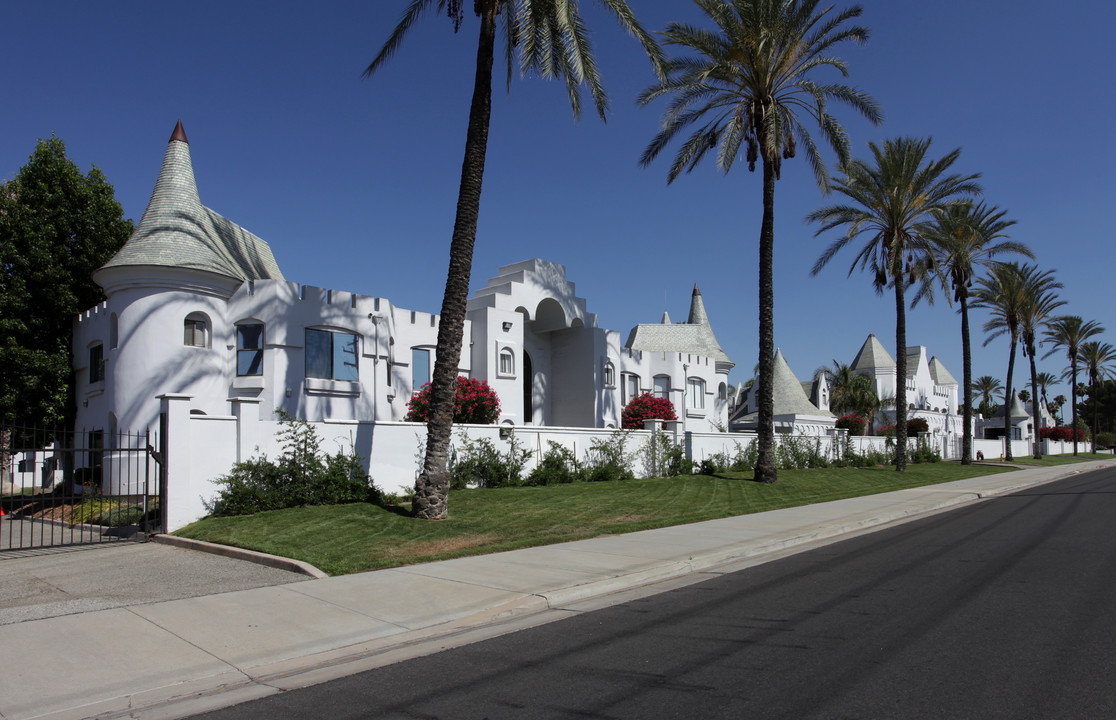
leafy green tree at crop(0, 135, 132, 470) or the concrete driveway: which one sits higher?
leafy green tree at crop(0, 135, 132, 470)

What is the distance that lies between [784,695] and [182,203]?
1025 inches

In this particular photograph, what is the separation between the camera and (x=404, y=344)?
2762 cm

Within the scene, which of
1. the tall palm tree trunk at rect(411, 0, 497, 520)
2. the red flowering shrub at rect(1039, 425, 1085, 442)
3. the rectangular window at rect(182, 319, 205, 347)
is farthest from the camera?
the red flowering shrub at rect(1039, 425, 1085, 442)

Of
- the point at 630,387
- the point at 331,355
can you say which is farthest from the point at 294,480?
the point at 630,387

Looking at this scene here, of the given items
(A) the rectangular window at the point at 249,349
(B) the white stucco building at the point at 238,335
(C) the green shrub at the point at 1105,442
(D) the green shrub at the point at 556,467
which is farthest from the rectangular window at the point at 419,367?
(C) the green shrub at the point at 1105,442

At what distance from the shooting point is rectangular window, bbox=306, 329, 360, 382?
974 inches

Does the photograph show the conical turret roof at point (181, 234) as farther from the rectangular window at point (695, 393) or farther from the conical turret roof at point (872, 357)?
the conical turret roof at point (872, 357)

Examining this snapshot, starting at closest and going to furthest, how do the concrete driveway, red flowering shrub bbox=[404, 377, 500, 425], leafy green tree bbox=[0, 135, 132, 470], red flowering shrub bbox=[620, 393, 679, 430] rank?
1. the concrete driveway
2. red flowering shrub bbox=[404, 377, 500, 425]
3. leafy green tree bbox=[0, 135, 132, 470]
4. red flowering shrub bbox=[620, 393, 679, 430]

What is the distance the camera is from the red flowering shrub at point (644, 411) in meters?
34.9

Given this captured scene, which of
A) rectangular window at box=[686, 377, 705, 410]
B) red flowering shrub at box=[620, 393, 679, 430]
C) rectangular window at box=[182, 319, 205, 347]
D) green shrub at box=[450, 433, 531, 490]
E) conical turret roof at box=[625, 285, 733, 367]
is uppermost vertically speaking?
conical turret roof at box=[625, 285, 733, 367]

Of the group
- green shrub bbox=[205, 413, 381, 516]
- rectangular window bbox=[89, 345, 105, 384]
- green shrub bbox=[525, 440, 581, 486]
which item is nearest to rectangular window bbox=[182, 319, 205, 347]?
rectangular window bbox=[89, 345, 105, 384]

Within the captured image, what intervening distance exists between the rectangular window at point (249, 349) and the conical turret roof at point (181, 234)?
1880mm

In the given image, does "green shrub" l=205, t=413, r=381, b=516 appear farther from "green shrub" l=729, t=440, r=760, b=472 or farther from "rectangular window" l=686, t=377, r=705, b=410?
"rectangular window" l=686, t=377, r=705, b=410

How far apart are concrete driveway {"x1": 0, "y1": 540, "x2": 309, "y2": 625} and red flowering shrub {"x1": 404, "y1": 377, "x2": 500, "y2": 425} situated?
12.1 m
